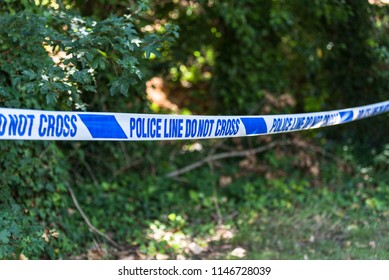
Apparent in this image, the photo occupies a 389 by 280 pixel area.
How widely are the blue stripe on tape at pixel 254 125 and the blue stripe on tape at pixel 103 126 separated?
897 mm

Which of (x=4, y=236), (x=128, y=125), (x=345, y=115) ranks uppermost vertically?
(x=128, y=125)

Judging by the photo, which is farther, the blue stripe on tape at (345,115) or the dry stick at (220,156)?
the dry stick at (220,156)

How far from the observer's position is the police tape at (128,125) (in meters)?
3.07

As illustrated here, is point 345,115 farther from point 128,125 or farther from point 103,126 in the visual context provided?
point 103,126

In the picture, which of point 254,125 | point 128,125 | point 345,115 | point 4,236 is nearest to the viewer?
point 128,125

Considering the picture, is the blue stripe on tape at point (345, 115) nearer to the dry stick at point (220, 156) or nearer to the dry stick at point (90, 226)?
the dry stick at point (90, 226)

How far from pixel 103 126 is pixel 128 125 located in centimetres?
18

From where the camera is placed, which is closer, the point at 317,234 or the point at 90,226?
the point at 90,226

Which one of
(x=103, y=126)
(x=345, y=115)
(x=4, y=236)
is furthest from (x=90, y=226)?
(x=345, y=115)

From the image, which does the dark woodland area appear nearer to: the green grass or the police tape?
Answer: the green grass

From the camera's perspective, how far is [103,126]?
130 inches

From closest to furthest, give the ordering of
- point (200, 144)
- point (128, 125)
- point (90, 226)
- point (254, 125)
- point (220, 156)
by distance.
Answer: point (128, 125)
point (254, 125)
point (90, 226)
point (220, 156)
point (200, 144)

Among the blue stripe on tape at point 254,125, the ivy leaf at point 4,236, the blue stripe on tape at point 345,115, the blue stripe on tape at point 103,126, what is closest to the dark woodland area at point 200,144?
the ivy leaf at point 4,236
